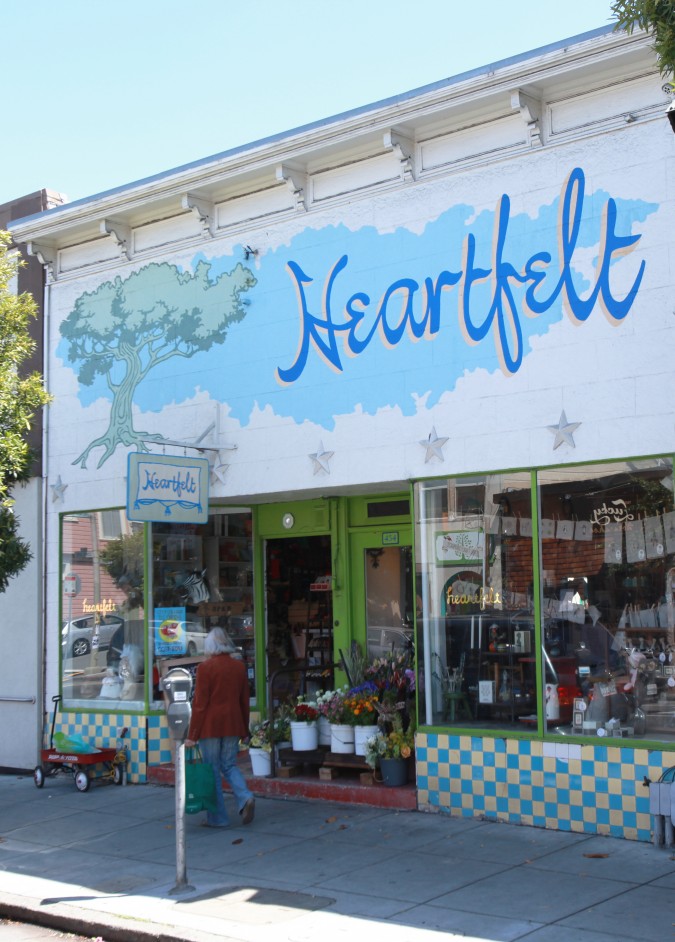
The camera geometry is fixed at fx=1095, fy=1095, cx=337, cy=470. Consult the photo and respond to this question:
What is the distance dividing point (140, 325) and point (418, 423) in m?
4.00

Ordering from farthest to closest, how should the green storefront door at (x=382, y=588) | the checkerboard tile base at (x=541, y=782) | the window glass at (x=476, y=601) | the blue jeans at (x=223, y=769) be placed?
1. the green storefront door at (x=382, y=588)
2. the blue jeans at (x=223, y=769)
3. the window glass at (x=476, y=601)
4. the checkerboard tile base at (x=541, y=782)

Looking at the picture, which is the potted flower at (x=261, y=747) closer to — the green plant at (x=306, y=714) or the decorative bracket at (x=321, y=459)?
the green plant at (x=306, y=714)

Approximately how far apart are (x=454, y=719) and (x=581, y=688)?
124 centimetres

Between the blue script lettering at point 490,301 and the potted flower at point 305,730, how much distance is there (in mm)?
3255

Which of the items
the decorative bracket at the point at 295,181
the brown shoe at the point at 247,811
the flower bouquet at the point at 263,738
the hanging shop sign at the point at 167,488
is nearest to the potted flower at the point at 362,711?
the flower bouquet at the point at 263,738

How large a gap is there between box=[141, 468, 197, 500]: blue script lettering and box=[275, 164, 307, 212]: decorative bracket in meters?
2.93

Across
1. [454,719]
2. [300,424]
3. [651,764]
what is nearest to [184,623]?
[300,424]

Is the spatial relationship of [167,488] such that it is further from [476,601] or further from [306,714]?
[476,601]

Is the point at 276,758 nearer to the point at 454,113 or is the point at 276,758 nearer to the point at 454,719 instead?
the point at 454,719

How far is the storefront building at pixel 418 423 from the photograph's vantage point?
875 centimetres

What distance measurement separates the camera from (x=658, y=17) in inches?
222

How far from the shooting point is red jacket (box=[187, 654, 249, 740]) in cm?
972

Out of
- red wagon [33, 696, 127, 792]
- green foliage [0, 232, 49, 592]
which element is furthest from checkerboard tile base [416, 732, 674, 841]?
green foliage [0, 232, 49, 592]

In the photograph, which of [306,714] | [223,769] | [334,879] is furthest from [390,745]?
Answer: [334,879]
